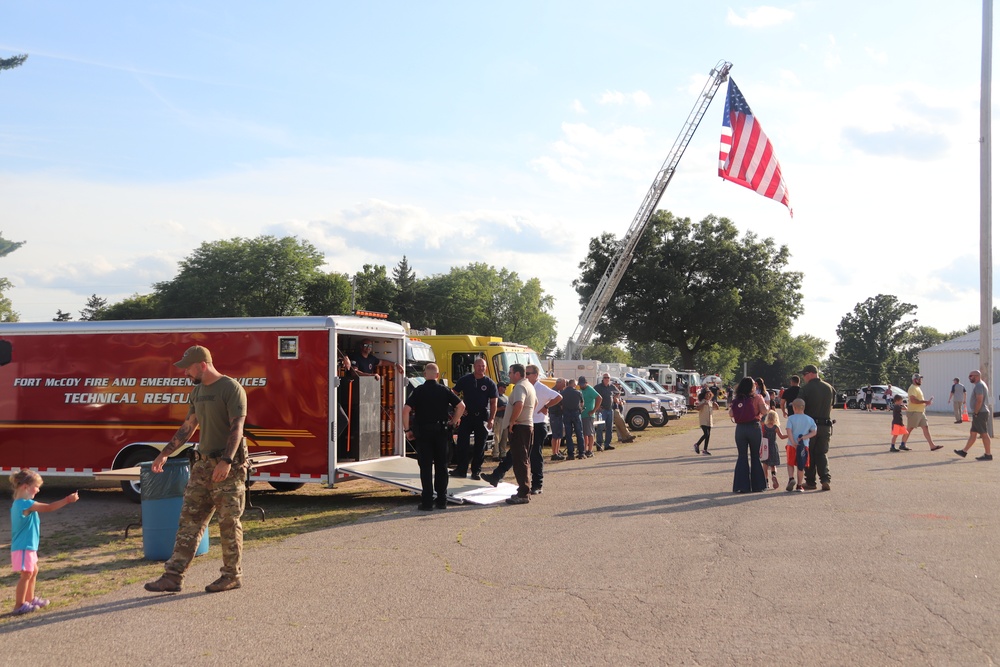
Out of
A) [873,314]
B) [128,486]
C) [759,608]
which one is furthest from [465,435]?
[873,314]

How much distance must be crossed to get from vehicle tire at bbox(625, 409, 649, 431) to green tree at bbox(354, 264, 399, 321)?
175 ft

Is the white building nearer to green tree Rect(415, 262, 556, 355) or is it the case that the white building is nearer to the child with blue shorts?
the child with blue shorts

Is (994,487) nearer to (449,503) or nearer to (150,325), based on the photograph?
(449,503)

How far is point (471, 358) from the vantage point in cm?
2073

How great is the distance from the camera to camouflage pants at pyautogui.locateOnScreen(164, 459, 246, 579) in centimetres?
713

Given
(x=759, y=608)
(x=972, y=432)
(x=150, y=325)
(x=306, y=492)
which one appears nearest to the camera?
(x=759, y=608)

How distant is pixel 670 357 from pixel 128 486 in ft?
367

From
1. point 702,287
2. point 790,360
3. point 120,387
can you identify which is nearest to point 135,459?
point 120,387

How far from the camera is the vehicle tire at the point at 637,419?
29781mm

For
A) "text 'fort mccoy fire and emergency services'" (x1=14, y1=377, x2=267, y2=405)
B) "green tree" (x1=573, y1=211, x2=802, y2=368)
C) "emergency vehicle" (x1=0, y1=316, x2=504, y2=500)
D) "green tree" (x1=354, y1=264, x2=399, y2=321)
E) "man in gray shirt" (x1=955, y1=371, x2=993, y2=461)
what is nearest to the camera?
"emergency vehicle" (x1=0, y1=316, x2=504, y2=500)

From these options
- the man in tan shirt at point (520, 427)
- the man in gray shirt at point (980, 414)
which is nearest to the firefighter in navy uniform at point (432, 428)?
the man in tan shirt at point (520, 427)

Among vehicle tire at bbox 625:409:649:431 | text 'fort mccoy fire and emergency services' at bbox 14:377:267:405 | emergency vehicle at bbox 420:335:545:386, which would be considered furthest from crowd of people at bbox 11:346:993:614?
vehicle tire at bbox 625:409:649:431

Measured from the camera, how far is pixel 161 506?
27.8ft

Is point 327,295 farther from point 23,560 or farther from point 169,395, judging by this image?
point 23,560
